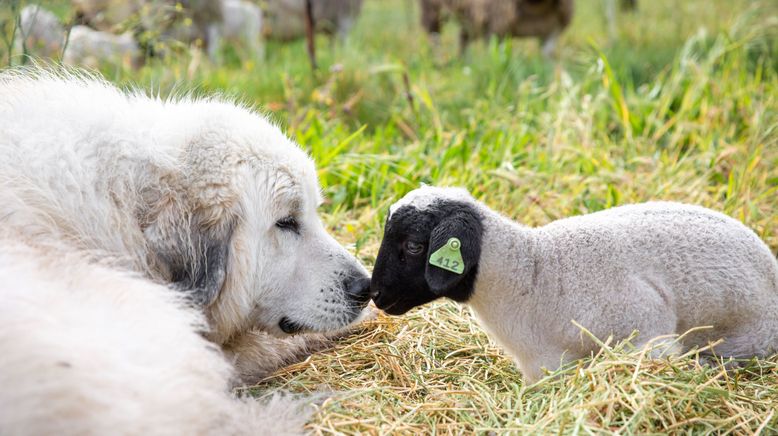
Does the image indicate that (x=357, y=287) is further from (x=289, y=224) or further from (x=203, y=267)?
(x=203, y=267)

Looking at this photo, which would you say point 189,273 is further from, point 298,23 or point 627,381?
point 298,23

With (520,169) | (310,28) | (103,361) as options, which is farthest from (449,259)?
(310,28)

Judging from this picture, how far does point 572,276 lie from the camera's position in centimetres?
277

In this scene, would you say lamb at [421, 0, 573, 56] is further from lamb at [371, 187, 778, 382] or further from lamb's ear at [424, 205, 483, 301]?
lamb's ear at [424, 205, 483, 301]

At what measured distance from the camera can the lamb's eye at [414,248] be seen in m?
2.78

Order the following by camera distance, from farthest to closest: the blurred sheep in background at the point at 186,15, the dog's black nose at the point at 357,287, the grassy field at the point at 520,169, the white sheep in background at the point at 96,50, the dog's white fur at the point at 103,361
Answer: the blurred sheep in background at the point at 186,15, the white sheep in background at the point at 96,50, the dog's black nose at the point at 357,287, the grassy field at the point at 520,169, the dog's white fur at the point at 103,361

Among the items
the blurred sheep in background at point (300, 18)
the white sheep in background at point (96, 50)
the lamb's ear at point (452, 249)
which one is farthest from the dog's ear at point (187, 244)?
the blurred sheep in background at point (300, 18)

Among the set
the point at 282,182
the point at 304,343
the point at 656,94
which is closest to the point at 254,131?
the point at 282,182

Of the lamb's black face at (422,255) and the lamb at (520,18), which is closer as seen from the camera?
the lamb's black face at (422,255)

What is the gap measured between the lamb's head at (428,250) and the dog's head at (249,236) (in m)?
0.15

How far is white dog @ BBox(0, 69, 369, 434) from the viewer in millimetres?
1812

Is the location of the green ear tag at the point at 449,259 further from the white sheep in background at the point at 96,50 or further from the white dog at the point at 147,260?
the white sheep in background at the point at 96,50

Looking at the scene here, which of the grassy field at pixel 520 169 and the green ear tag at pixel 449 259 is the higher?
the green ear tag at pixel 449 259

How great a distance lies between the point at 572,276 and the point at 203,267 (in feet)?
4.29
